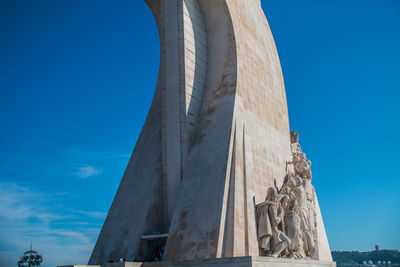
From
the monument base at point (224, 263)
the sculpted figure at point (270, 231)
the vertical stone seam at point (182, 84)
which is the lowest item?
the monument base at point (224, 263)

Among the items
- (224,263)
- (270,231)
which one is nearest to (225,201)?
(270,231)

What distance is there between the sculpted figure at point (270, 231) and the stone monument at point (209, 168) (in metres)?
0.02

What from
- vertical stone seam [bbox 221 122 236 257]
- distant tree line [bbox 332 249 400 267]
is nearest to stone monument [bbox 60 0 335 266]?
vertical stone seam [bbox 221 122 236 257]

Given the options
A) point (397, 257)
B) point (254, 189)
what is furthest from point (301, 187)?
point (397, 257)

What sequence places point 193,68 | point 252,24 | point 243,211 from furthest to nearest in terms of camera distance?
point 252,24, point 193,68, point 243,211

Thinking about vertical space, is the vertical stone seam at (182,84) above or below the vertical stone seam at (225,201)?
above

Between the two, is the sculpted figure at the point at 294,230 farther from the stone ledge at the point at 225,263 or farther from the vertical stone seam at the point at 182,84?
the vertical stone seam at the point at 182,84

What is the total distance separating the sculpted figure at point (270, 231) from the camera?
9.46 meters

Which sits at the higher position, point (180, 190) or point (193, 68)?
point (193, 68)

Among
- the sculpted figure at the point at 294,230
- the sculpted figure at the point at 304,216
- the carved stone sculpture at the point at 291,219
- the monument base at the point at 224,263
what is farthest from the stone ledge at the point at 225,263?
the sculpted figure at the point at 304,216

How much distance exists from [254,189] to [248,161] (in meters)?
0.69

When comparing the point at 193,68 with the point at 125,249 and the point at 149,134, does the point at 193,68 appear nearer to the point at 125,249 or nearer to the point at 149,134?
the point at 149,134

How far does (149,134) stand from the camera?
39.2 ft

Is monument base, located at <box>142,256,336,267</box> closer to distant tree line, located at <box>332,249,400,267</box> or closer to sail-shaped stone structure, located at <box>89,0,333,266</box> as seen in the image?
sail-shaped stone structure, located at <box>89,0,333,266</box>
